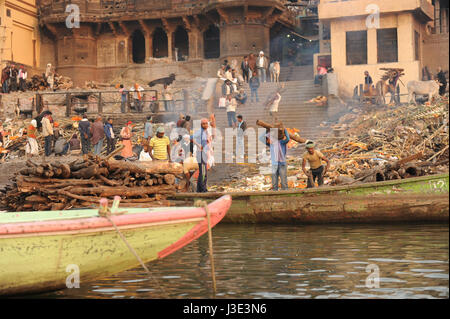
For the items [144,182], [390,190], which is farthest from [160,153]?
[390,190]

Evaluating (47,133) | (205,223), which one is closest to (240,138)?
(47,133)

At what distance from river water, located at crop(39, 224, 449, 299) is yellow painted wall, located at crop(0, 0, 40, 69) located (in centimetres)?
2778

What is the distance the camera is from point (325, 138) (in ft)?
73.0

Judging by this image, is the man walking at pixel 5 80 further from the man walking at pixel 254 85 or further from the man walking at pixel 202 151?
the man walking at pixel 202 151

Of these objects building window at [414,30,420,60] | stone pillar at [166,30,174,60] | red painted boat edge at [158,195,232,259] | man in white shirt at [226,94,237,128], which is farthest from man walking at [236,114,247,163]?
stone pillar at [166,30,174,60]

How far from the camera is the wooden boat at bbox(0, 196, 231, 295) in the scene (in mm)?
7469

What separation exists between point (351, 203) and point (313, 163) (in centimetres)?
140

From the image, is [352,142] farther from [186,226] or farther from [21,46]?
[21,46]

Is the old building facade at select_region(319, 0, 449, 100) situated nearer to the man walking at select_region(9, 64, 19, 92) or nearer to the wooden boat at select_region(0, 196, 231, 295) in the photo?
the man walking at select_region(9, 64, 19, 92)

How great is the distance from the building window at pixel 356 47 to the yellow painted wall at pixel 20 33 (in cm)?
1829

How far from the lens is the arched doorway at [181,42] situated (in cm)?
4000

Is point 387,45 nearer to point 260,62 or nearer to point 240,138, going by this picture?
point 260,62

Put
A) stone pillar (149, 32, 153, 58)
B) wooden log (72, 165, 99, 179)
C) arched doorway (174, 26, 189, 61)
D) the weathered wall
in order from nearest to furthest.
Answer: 1. wooden log (72, 165, 99, 179)
2. the weathered wall
3. stone pillar (149, 32, 153, 58)
4. arched doorway (174, 26, 189, 61)

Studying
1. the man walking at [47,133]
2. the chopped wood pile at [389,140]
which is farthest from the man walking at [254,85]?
the man walking at [47,133]
